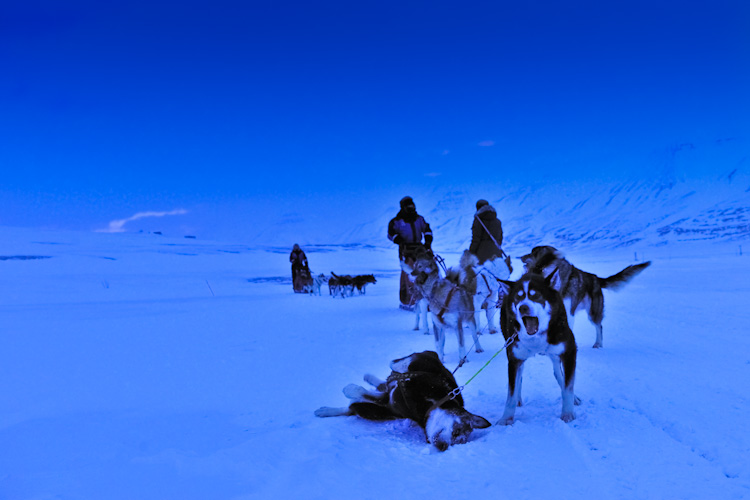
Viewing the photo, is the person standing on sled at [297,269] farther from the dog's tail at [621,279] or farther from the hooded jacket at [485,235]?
the dog's tail at [621,279]

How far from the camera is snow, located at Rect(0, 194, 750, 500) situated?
1964mm

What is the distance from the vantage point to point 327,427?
2650 millimetres

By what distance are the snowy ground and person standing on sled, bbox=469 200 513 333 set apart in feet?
2.94

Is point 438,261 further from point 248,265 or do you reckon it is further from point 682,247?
point 682,247

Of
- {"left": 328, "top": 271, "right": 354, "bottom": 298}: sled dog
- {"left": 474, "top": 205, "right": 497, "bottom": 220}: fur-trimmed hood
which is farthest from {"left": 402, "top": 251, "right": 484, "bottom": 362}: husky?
{"left": 328, "top": 271, "right": 354, "bottom": 298}: sled dog

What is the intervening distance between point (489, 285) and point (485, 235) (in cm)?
84

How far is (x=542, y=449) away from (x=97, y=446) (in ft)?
7.65

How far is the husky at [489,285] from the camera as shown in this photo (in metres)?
5.78

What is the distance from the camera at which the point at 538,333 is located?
2543mm

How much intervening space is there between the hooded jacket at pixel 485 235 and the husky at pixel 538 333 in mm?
3865

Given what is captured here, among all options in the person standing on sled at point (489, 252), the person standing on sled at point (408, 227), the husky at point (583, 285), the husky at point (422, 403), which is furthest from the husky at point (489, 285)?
the husky at point (422, 403)

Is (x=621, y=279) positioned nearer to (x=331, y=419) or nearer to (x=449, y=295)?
(x=449, y=295)

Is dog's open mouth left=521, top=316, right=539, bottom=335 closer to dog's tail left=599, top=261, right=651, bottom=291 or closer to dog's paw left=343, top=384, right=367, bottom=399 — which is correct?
dog's paw left=343, top=384, right=367, bottom=399

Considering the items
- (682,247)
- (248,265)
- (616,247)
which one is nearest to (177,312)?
(248,265)
